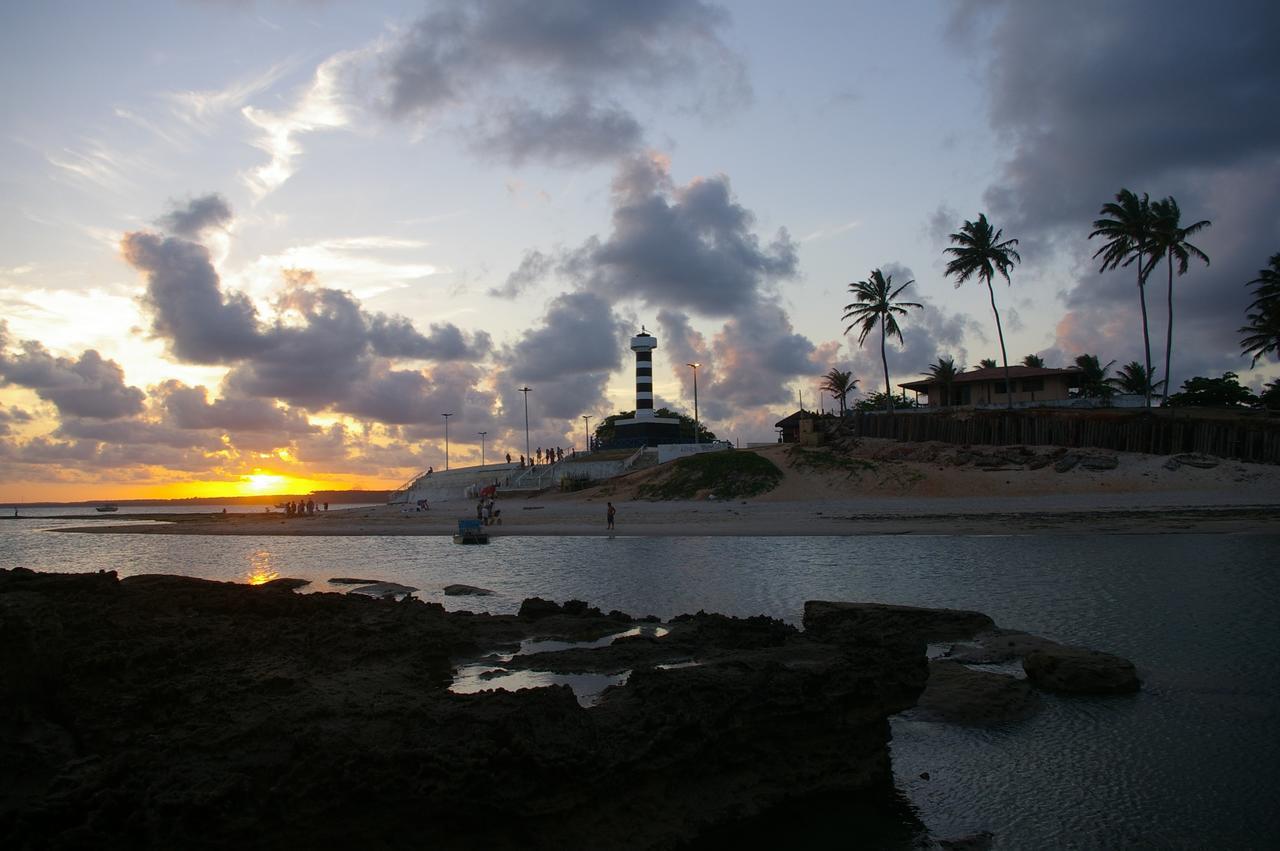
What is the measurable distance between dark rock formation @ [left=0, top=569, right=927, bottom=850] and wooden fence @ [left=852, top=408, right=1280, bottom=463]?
124 ft

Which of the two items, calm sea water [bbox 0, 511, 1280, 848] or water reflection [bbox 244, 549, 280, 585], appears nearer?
calm sea water [bbox 0, 511, 1280, 848]

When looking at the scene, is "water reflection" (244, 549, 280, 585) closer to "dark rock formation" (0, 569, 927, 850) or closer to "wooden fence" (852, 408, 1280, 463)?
"dark rock formation" (0, 569, 927, 850)

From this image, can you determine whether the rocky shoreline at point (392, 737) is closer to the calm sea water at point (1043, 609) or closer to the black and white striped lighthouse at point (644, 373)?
the calm sea water at point (1043, 609)

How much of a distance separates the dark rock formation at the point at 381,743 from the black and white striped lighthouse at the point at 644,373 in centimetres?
7014

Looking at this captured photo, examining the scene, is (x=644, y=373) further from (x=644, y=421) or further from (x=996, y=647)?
(x=996, y=647)

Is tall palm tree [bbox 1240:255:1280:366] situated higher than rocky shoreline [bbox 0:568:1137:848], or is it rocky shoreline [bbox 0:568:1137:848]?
tall palm tree [bbox 1240:255:1280:366]

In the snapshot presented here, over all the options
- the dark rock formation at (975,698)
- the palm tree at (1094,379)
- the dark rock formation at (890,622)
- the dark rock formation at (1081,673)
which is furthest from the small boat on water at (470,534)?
the palm tree at (1094,379)

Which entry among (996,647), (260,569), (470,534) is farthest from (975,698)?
(470,534)

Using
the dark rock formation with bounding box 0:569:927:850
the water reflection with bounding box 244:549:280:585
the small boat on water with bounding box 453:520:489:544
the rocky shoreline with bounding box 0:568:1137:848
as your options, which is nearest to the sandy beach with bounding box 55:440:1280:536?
the small boat on water with bounding box 453:520:489:544

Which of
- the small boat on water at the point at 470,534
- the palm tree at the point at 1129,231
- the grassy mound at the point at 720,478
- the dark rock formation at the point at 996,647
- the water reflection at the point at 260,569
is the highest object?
the palm tree at the point at 1129,231

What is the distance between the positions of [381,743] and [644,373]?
248 feet

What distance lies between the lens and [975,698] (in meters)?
10.8

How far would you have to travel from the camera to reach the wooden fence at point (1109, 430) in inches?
1515

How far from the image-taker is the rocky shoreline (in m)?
5.94
